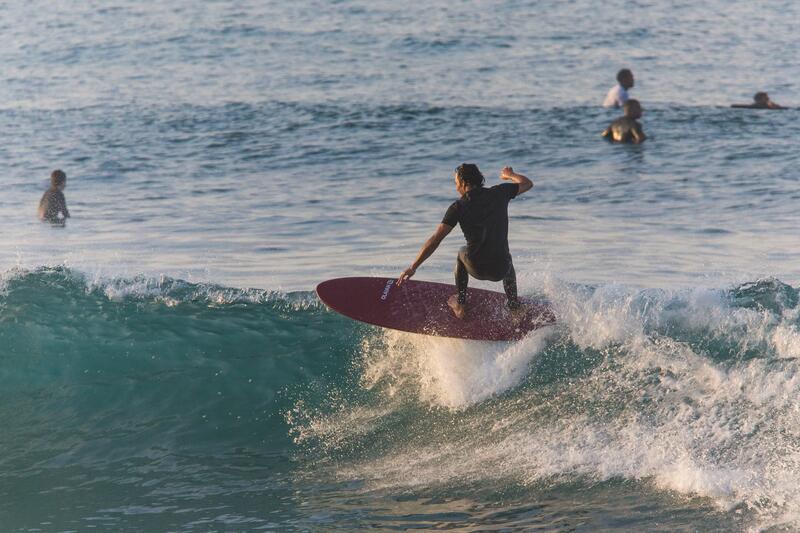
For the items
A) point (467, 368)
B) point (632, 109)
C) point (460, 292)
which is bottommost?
point (467, 368)

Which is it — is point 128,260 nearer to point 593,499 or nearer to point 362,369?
point 362,369

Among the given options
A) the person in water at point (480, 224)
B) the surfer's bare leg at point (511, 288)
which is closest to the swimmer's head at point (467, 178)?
the person in water at point (480, 224)

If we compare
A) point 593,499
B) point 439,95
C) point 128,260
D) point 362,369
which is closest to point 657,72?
point 439,95

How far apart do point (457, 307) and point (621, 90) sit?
1488 centimetres

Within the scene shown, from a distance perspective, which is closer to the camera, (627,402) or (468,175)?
(468,175)

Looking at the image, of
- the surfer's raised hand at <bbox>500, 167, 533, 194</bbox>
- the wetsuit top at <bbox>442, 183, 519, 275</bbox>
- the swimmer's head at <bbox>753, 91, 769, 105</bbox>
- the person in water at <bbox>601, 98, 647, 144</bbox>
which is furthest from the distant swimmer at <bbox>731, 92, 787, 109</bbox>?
the wetsuit top at <bbox>442, 183, 519, 275</bbox>

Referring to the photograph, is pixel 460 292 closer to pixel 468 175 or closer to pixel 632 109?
pixel 468 175

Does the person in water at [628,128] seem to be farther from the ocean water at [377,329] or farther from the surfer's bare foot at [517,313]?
the surfer's bare foot at [517,313]

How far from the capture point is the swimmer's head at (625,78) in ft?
72.0

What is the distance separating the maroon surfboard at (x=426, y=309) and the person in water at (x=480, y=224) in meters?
0.63

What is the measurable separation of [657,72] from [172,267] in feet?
60.3

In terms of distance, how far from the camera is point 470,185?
7.81 metres

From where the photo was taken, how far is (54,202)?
625 inches

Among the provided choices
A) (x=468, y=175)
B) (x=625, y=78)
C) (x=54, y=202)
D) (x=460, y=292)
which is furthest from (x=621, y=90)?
(x=468, y=175)
